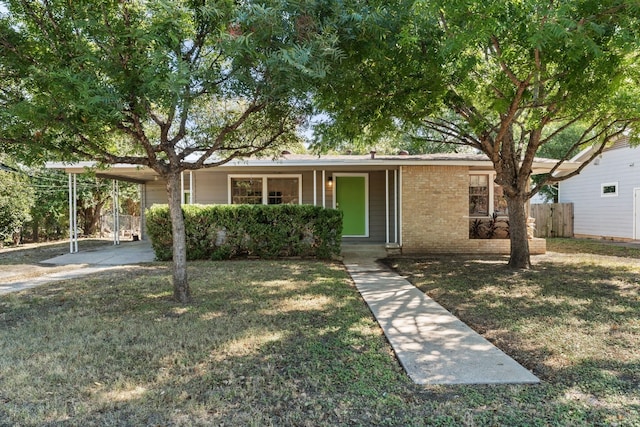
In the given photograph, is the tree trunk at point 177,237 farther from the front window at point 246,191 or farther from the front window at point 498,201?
the front window at point 498,201

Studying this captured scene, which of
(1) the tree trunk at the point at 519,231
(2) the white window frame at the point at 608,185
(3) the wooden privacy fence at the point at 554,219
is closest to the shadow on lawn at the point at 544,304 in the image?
(1) the tree trunk at the point at 519,231

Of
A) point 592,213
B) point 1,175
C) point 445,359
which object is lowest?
point 445,359

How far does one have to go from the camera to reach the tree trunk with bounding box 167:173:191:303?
5.17 meters

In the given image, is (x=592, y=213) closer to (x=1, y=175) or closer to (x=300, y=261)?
(x=300, y=261)

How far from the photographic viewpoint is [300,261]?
946 cm

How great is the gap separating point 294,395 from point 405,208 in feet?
28.3

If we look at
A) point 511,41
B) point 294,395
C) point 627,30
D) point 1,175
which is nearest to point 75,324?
point 294,395

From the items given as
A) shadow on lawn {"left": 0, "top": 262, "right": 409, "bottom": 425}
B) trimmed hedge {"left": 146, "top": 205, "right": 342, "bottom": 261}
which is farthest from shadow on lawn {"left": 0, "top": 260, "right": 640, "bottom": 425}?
trimmed hedge {"left": 146, "top": 205, "right": 342, "bottom": 261}

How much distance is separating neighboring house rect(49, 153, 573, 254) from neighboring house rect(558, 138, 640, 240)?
430cm

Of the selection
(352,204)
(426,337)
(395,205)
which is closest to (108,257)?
(352,204)

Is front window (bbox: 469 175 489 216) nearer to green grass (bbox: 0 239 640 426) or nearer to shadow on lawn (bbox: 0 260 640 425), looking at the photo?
green grass (bbox: 0 239 640 426)

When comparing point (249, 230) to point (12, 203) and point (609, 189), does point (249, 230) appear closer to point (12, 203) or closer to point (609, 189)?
point (12, 203)

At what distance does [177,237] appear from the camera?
520 centimetres

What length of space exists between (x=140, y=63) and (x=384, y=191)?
9.58 meters
